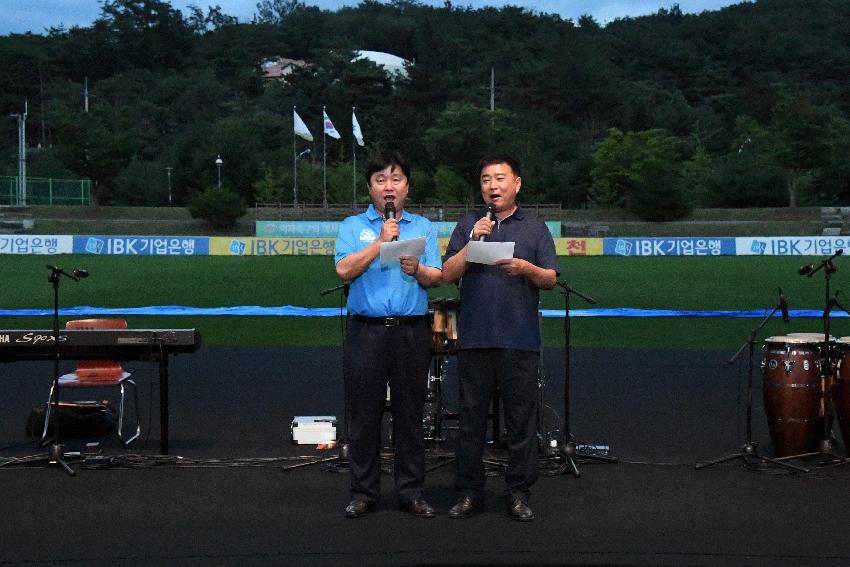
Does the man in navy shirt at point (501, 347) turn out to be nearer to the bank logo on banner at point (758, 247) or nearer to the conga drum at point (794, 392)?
the conga drum at point (794, 392)

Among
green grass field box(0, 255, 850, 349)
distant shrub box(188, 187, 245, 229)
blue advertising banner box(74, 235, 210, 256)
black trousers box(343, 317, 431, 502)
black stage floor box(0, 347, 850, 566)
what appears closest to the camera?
black stage floor box(0, 347, 850, 566)

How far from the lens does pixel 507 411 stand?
6820 millimetres

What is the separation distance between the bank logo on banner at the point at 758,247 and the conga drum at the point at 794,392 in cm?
3585

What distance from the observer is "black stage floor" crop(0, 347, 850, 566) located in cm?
589

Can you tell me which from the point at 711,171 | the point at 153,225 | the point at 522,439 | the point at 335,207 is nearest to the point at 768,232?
the point at 711,171

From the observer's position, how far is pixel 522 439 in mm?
6734

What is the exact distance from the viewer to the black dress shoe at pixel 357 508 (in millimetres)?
6645

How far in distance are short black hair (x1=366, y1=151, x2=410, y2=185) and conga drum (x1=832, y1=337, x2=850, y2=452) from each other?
3.61 m

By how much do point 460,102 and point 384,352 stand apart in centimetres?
8682

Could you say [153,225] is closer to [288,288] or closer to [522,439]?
[288,288]

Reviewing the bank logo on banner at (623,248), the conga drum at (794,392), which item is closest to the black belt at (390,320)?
the conga drum at (794,392)

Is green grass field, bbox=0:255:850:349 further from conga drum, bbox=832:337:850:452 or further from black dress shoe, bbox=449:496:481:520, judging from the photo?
black dress shoe, bbox=449:496:481:520

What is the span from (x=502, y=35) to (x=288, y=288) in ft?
389

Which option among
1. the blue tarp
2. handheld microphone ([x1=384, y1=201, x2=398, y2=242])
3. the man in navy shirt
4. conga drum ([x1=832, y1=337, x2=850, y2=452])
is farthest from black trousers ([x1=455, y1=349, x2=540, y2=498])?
the blue tarp
